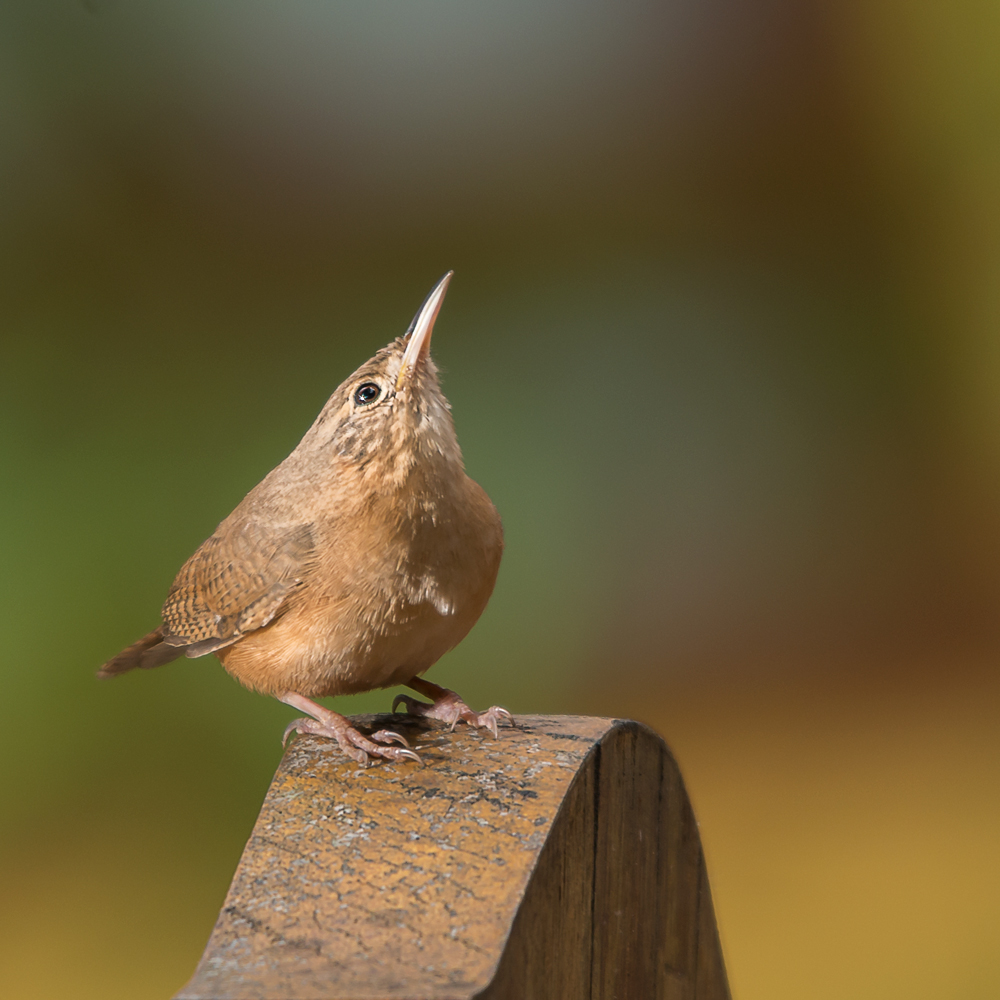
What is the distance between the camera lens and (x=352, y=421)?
2367mm

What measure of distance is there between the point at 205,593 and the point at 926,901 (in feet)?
10.4

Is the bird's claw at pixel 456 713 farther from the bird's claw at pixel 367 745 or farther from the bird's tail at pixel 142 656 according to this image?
the bird's tail at pixel 142 656

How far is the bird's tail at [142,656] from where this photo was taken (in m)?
2.84

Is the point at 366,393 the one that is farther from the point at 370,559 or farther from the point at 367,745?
the point at 367,745

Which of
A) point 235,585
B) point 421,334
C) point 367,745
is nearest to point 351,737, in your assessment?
point 367,745

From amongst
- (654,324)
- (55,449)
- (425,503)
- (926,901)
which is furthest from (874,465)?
(55,449)

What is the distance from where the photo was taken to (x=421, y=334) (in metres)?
2.34

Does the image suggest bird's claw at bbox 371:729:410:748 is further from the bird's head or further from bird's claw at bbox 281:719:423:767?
the bird's head

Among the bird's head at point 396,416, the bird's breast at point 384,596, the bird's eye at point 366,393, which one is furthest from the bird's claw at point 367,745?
the bird's eye at point 366,393

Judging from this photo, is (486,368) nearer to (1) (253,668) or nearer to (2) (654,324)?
(2) (654,324)

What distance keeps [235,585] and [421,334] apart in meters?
0.76

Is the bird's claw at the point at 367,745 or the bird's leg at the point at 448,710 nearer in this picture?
the bird's claw at the point at 367,745

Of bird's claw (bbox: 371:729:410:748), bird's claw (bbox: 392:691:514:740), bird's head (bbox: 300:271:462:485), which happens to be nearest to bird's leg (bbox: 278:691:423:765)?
bird's claw (bbox: 371:729:410:748)

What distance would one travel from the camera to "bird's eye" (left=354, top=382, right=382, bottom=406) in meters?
2.36
